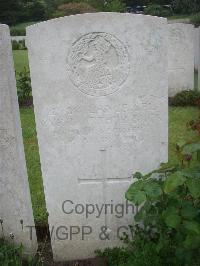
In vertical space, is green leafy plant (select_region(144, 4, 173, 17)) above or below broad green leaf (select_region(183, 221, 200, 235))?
above

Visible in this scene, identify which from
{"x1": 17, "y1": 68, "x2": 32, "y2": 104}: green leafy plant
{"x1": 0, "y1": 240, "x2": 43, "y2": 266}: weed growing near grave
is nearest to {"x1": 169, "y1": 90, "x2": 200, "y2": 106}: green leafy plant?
{"x1": 17, "y1": 68, "x2": 32, "y2": 104}: green leafy plant

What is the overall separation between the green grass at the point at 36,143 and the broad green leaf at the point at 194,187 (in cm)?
88

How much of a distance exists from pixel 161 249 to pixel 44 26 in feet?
5.99

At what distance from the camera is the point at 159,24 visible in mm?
3098

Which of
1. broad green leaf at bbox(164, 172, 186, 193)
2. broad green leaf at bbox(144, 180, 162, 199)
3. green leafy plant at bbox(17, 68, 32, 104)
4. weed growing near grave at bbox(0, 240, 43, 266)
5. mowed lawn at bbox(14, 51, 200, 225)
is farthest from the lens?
green leafy plant at bbox(17, 68, 32, 104)

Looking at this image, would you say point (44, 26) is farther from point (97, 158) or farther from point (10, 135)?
point (97, 158)

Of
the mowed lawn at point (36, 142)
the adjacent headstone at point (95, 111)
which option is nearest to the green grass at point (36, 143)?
the mowed lawn at point (36, 142)

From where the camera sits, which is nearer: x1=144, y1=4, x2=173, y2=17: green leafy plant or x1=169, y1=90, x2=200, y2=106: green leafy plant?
x1=169, y1=90, x2=200, y2=106: green leafy plant

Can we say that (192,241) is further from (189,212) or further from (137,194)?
(137,194)

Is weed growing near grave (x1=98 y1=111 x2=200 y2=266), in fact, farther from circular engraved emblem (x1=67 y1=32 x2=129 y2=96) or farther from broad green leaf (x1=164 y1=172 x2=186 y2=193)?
circular engraved emblem (x1=67 y1=32 x2=129 y2=96)

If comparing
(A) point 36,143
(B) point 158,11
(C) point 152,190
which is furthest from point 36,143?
(B) point 158,11

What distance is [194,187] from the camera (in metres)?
2.48

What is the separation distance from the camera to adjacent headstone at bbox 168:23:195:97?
9016mm

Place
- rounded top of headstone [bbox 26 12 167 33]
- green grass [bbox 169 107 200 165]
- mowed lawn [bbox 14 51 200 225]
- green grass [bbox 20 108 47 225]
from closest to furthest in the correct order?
1. rounded top of headstone [bbox 26 12 167 33]
2. green grass [bbox 20 108 47 225]
3. mowed lawn [bbox 14 51 200 225]
4. green grass [bbox 169 107 200 165]
